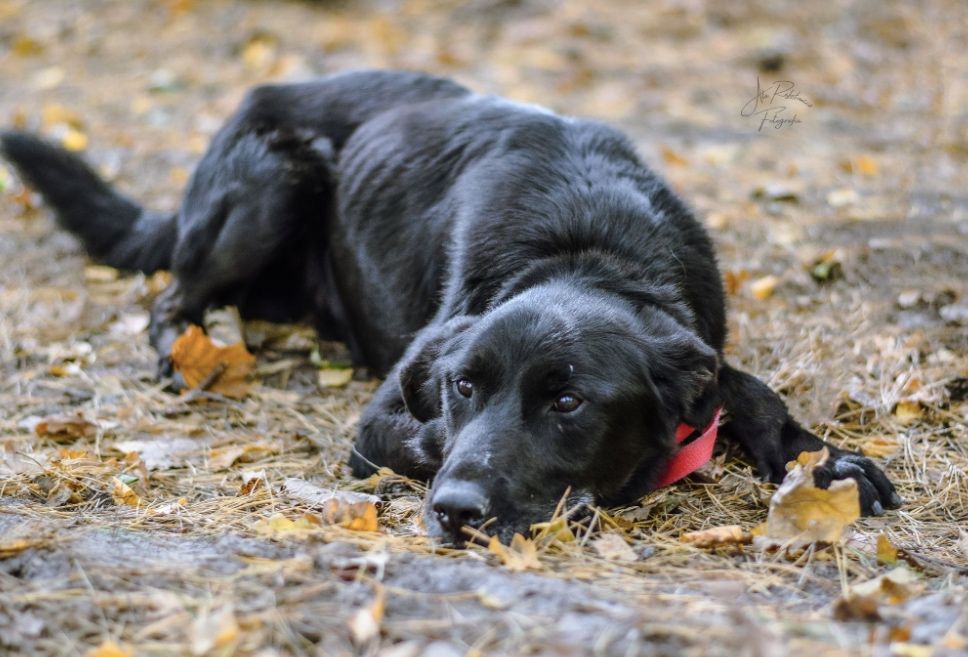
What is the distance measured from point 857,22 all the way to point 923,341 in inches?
250

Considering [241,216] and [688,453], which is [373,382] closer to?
[241,216]

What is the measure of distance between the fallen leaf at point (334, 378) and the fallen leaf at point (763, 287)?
2092mm

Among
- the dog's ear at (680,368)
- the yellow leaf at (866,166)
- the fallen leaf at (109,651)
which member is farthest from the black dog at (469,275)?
the yellow leaf at (866,166)

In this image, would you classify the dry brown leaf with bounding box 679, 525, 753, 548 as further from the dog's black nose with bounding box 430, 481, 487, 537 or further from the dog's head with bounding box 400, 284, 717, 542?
the dog's black nose with bounding box 430, 481, 487, 537

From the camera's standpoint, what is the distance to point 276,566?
8.80 ft

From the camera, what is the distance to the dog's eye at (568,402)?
316 cm

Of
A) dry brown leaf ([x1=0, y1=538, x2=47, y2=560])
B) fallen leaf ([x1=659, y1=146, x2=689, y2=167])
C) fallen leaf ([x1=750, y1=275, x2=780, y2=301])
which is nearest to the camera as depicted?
dry brown leaf ([x1=0, y1=538, x2=47, y2=560])

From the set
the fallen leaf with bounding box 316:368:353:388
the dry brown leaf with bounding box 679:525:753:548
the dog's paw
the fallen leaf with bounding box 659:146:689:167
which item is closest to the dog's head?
the dry brown leaf with bounding box 679:525:753:548

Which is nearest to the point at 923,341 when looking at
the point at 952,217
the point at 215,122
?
the point at 952,217

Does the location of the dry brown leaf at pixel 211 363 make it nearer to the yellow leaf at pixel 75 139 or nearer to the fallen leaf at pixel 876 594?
the fallen leaf at pixel 876 594

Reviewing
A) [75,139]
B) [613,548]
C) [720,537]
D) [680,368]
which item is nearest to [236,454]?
[613,548]

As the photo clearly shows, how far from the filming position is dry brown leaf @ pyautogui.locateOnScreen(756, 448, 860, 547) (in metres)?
3.01

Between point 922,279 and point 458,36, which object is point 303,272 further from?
point 458,36

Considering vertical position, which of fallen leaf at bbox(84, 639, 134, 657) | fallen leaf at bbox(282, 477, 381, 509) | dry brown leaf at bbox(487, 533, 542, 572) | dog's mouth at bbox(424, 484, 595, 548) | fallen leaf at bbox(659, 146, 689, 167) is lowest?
fallen leaf at bbox(282, 477, 381, 509)
